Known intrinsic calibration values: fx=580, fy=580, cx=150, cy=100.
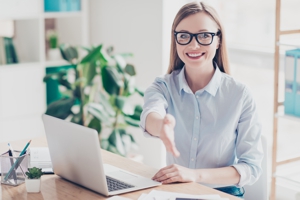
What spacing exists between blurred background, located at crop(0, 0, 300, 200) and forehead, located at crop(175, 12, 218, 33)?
4.80ft

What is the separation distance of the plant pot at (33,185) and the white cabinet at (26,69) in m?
2.12

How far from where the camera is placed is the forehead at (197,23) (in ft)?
7.41

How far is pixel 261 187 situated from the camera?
2.33 meters

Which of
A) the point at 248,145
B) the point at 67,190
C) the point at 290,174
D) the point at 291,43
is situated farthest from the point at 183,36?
the point at 290,174

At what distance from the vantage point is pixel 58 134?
6.88 ft

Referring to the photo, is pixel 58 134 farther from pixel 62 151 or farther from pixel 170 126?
pixel 170 126

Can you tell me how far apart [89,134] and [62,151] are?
0.23 metres

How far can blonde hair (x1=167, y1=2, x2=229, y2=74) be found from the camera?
2.29 metres

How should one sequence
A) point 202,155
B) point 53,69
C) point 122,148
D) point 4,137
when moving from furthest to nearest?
point 53,69 < point 4,137 < point 122,148 < point 202,155

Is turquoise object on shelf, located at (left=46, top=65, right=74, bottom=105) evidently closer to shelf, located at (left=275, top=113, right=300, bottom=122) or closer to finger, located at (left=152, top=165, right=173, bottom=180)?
shelf, located at (left=275, top=113, right=300, bottom=122)

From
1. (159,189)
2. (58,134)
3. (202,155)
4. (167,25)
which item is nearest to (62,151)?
(58,134)

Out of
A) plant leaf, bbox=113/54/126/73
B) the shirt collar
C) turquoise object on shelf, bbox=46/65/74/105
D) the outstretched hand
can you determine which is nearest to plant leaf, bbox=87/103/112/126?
plant leaf, bbox=113/54/126/73

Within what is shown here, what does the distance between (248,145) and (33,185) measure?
0.83 metres

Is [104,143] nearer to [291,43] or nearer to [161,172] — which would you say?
[291,43]
